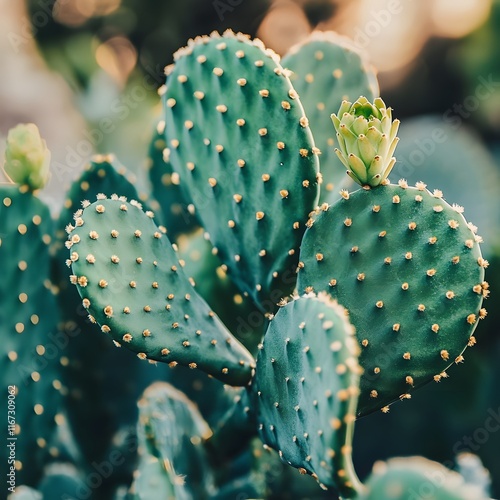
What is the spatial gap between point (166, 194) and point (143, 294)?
0.47 m

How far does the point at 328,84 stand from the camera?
1259 millimetres

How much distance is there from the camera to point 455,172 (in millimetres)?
1729

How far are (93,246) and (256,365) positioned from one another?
293 mm

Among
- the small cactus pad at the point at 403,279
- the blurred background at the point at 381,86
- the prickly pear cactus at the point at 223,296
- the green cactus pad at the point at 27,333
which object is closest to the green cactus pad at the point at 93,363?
the green cactus pad at the point at 27,333

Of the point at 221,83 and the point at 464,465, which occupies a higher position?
the point at 221,83

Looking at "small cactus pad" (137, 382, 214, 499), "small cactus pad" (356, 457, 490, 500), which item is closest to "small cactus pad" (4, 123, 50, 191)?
"small cactus pad" (137, 382, 214, 499)

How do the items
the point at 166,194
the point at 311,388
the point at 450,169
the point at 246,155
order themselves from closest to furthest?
the point at 311,388, the point at 246,155, the point at 166,194, the point at 450,169

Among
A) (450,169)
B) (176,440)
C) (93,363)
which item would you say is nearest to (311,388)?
(176,440)

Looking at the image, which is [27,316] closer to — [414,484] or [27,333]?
[27,333]

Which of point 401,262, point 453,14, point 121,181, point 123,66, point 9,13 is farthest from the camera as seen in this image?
point 9,13

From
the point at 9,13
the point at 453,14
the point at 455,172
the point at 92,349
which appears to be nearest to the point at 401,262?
the point at 92,349

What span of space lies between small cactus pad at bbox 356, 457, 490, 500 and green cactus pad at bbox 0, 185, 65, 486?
0.75m

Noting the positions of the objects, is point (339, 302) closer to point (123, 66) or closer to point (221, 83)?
point (221, 83)

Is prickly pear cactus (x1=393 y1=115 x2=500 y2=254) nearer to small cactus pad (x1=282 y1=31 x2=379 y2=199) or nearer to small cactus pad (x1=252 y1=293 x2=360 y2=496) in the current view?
small cactus pad (x1=282 y1=31 x2=379 y2=199)
